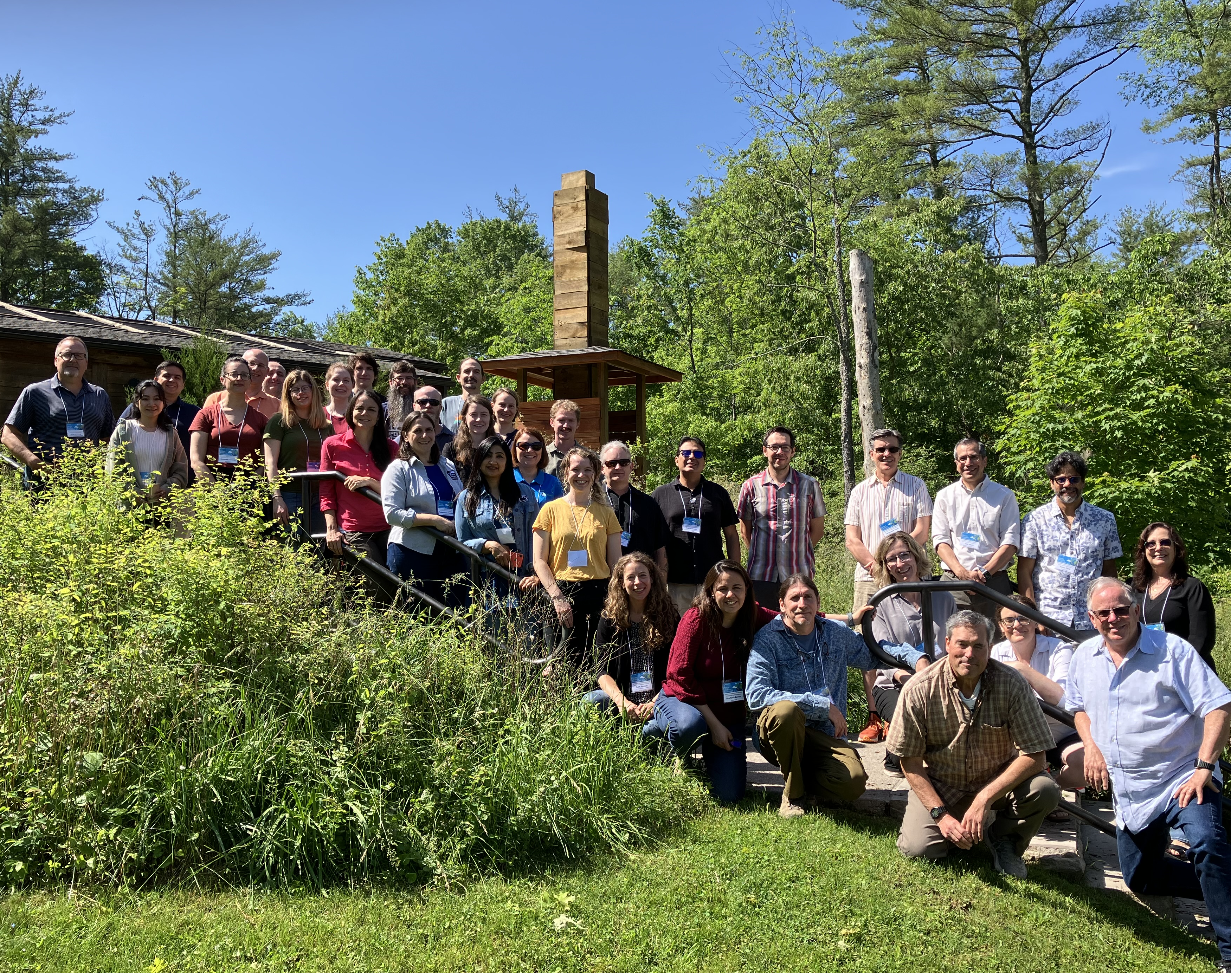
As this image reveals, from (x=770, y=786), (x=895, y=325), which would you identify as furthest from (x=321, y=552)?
(x=895, y=325)

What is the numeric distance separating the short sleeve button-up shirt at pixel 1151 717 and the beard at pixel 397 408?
4.53 m

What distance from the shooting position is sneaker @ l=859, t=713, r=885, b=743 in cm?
597

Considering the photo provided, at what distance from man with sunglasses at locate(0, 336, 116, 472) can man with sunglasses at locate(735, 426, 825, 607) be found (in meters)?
4.58

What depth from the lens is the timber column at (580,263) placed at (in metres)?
7.56

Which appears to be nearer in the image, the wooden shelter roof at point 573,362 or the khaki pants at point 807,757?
the khaki pants at point 807,757

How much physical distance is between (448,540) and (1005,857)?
3.30 metres

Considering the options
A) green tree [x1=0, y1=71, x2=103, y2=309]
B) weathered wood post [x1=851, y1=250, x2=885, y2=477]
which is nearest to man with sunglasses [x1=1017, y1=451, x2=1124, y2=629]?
weathered wood post [x1=851, y1=250, x2=885, y2=477]

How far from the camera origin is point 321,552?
596 cm

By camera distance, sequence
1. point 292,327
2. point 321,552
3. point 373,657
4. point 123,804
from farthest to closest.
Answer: point 292,327, point 321,552, point 373,657, point 123,804

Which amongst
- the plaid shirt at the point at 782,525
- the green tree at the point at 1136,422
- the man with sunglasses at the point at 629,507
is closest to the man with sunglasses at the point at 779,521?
the plaid shirt at the point at 782,525

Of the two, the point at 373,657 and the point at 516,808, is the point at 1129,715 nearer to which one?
the point at 516,808

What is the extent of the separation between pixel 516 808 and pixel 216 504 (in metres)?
2.22

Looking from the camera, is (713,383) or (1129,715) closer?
(1129,715)

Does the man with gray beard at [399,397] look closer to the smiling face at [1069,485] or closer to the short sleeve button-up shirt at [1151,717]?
the smiling face at [1069,485]
